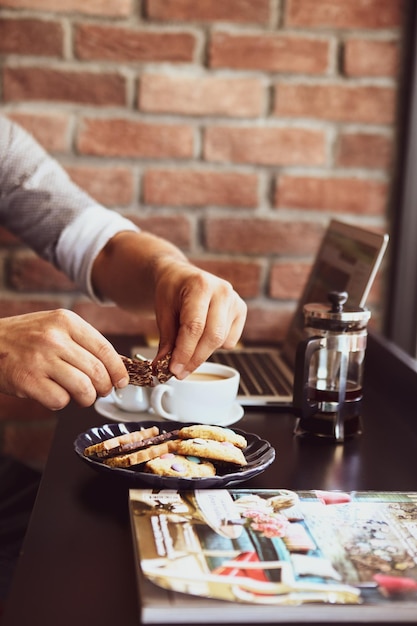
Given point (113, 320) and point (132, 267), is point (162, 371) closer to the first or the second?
point (132, 267)

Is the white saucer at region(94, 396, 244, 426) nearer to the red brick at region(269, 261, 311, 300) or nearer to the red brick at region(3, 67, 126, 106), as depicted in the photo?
the red brick at region(269, 261, 311, 300)

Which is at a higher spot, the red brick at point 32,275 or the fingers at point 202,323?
the fingers at point 202,323

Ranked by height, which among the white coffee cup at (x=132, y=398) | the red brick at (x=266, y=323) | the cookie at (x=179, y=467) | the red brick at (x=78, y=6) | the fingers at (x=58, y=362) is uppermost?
the red brick at (x=78, y=6)

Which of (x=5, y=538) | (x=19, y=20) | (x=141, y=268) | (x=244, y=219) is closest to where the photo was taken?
(x=5, y=538)

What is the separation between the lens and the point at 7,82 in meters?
1.56

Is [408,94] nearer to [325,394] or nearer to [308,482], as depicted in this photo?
[325,394]

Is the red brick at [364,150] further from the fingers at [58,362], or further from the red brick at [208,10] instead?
the fingers at [58,362]

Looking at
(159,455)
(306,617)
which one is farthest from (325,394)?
(306,617)

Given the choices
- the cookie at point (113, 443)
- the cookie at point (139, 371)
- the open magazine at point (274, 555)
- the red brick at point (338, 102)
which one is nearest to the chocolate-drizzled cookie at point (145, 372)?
the cookie at point (139, 371)

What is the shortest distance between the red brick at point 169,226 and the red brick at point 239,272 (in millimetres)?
48

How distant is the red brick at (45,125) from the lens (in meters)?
1.57

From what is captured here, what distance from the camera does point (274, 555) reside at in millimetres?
666

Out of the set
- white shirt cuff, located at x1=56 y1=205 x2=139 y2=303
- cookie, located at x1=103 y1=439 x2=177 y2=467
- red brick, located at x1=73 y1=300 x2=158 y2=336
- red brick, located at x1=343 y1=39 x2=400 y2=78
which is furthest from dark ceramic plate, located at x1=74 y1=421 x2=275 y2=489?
red brick, located at x1=343 y1=39 x2=400 y2=78

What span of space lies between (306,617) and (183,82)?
46.4 inches
